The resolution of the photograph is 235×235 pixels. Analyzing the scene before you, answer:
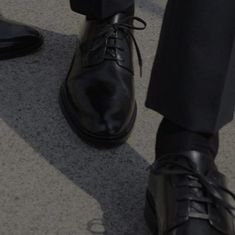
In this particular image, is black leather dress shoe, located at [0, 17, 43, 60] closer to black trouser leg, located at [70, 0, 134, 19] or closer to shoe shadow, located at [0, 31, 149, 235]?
shoe shadow, located at [0, 31, 149, 235]

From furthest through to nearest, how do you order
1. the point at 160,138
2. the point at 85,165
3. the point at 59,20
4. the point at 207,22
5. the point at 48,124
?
the point at 59,20 → the point at 48,124 → the point at 85,165 → the point at 160,138 → the point at 207,22

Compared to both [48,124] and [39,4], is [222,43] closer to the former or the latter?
[48,124]

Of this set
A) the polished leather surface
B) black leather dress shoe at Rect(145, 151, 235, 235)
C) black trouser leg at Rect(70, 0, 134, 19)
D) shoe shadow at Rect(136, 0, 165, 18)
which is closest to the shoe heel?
black leather dress shoe at Rect(145, 151, 235, 235)

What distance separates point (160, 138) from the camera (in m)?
1.33

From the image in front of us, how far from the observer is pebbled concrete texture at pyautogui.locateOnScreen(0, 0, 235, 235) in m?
1.32

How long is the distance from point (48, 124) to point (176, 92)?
0.42 meters

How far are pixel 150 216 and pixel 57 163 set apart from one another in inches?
10.5

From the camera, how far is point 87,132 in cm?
147

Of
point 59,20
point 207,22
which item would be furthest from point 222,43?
point 59,20

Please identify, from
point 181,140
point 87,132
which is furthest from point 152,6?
point 181,140

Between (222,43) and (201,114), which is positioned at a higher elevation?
(222,43)

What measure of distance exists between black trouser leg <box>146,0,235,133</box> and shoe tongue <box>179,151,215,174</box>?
0.05 metres

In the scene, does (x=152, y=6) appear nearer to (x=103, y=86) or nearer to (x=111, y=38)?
(x=111, y=38)

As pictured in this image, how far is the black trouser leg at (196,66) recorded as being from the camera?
1.18 metres
